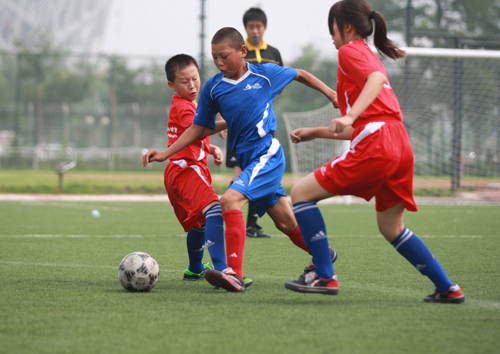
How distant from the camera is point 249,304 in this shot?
2781 mm

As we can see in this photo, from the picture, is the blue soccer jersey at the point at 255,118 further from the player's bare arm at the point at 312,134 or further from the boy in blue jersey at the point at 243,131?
the player's bare arm at the point at 312,134

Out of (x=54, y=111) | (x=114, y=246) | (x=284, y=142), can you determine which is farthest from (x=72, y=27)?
(x=114, y=246)

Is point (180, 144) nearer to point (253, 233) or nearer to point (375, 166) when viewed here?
point (375, 166)

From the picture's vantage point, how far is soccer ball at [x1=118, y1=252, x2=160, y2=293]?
3121 millimetres

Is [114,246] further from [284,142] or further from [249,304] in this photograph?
[284,142]

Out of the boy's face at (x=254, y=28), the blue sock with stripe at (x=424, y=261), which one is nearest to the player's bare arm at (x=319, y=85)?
the blue sock with stripe at (x=424, y=261)

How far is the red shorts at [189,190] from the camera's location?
11.3 feet

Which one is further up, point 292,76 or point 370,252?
point 292,76

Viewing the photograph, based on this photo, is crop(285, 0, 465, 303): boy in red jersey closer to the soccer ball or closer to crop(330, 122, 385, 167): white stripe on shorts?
crop(330, 122, 385, 167): white stripe on shorts

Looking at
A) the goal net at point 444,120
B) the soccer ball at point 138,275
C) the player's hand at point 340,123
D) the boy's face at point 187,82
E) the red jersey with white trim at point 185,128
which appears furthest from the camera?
the goal net at point 444,120

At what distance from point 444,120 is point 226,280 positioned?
35.5 ft

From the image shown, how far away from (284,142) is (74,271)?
493 inches

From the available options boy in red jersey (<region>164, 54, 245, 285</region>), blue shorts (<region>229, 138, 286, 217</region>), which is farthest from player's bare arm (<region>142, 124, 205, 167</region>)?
blue shorts (<region>229, 138, 286, 217</region>)

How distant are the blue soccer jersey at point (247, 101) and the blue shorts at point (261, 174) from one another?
0.06 m
